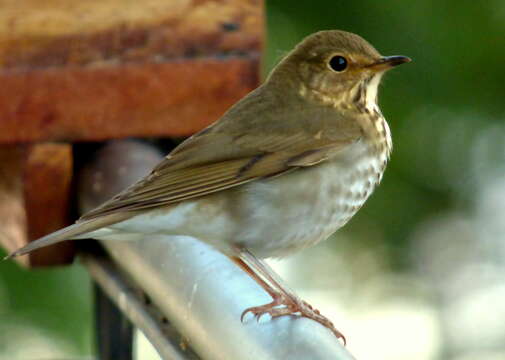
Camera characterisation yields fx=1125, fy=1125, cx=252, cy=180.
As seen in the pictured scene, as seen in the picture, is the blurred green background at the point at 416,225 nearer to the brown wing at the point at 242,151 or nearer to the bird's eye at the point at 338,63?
the bird's eye at the point at 338,63

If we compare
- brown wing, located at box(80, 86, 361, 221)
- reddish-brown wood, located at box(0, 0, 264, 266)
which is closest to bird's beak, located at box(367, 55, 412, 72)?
brown wing, located at box(80, 86, 361, 221)

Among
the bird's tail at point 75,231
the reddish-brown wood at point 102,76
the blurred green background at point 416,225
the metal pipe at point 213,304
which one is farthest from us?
the blurred green background at point 416,225

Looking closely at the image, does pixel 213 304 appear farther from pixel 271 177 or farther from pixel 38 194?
pixel 38 194

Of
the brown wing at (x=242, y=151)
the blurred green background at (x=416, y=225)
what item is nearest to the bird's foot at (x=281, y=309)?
the brown wing at (x=242, y=151)

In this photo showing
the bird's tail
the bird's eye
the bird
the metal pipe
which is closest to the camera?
the metal pipe

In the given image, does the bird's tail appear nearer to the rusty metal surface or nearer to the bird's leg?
the bird's leg

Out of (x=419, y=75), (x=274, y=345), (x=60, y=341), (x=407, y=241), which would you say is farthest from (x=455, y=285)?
(x=274, y=345)

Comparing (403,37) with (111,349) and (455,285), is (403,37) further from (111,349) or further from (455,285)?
(111,349)
